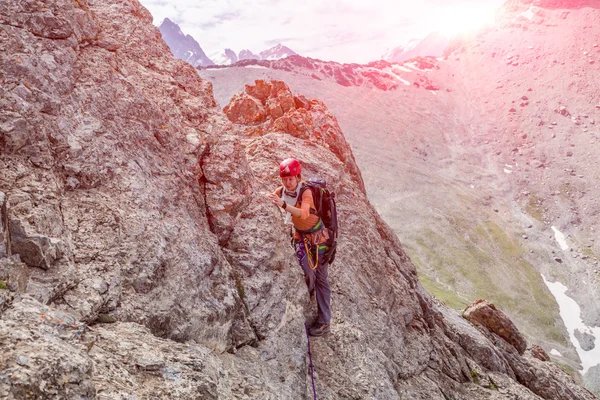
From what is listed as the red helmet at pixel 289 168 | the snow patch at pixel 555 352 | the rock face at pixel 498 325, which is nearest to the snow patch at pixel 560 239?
the snow patch at pixel 555 352

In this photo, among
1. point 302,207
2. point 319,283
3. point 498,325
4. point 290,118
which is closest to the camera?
point 302,207

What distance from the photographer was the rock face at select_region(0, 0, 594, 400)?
267 inches

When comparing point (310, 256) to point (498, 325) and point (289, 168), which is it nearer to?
point (289, 168)

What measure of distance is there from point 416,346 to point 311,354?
845cm

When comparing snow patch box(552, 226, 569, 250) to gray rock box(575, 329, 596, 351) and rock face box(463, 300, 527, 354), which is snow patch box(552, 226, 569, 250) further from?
rock face box(463, 300, 527, 354)

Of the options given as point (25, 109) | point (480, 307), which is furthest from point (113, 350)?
point (480, 307)

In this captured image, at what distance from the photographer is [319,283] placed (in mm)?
14141

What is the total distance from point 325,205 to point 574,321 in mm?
140504

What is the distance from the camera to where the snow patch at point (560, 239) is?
472 ft

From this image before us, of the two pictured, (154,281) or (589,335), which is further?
(589,335)

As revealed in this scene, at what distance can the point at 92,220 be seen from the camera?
8.72 metres

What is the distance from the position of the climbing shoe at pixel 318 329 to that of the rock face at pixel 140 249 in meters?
0.35

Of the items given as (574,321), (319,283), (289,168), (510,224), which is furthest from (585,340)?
(289,168)

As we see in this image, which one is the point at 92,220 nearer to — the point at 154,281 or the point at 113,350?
the point at 154,281
